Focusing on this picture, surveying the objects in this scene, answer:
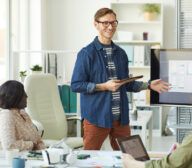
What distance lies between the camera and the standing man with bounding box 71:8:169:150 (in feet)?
10.4

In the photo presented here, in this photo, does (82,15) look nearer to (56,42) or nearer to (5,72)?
(56,42)

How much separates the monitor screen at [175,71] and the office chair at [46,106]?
1020 mm

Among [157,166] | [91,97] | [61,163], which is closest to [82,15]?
[91,97]

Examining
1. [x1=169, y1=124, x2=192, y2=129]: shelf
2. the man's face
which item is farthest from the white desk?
the man's face

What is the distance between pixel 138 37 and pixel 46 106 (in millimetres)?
3333

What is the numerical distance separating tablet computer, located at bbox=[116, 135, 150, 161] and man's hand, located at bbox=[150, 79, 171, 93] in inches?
47.0

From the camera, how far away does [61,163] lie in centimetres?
252

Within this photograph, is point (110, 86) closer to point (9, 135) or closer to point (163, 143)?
point (9, 135)

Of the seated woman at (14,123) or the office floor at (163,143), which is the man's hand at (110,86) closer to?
the seated woman at (14,123)

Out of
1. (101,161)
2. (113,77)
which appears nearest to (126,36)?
(113,77)

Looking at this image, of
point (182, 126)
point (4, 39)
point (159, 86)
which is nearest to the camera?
point (159, 86)

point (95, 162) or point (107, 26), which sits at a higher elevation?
point (107, 26)

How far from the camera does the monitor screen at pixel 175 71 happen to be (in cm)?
365

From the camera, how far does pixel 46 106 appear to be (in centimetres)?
427
